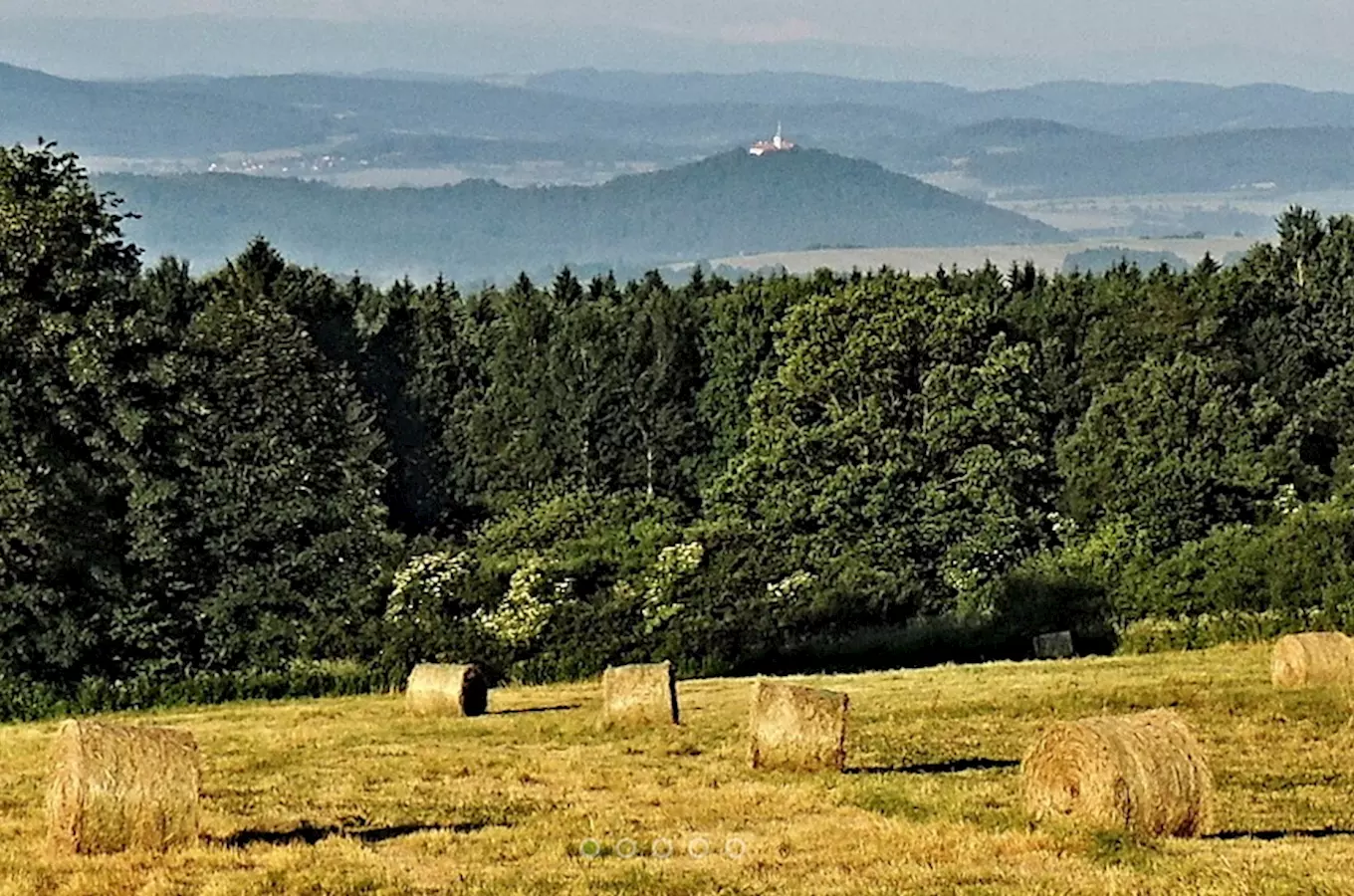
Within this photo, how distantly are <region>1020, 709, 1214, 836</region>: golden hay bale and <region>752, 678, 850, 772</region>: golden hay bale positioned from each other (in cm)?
455

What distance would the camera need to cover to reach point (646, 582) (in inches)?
2657

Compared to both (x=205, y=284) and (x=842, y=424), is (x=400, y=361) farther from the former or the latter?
(x=842, y=424)

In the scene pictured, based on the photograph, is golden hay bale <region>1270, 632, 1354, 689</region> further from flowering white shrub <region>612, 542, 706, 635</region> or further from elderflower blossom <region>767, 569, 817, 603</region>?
elderflower blossom <region>767, 569, 817, 603</region>

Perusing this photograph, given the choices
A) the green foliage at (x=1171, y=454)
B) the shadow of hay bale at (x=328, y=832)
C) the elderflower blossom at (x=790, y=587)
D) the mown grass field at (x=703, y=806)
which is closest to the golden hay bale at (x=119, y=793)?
the mown grass field at (x=703, y=806)

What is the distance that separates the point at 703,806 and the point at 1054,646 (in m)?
27.3

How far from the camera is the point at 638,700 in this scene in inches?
1266

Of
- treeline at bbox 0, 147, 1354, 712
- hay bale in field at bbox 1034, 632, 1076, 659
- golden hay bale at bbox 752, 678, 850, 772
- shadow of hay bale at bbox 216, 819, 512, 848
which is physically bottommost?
shadow of hay bale at bbox 216, 819, 512, 848

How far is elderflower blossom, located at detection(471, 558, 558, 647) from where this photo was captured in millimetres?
Result: 61219

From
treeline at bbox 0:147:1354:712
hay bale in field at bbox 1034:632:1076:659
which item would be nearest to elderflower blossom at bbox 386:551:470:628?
treeline at bbox 0:147:1354:712

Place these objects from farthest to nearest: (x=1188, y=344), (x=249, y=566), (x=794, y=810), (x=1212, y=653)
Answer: (x=1188, y=344)
(x=249, y=566)
(x=1212, y=653)
(x=794, y=810)

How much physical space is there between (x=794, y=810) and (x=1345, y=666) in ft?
53.0

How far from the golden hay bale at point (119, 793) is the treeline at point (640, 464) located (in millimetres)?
23446

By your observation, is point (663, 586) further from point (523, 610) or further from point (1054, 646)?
point (1054, 646)

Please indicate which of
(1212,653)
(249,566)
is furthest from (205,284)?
(1212,653)
